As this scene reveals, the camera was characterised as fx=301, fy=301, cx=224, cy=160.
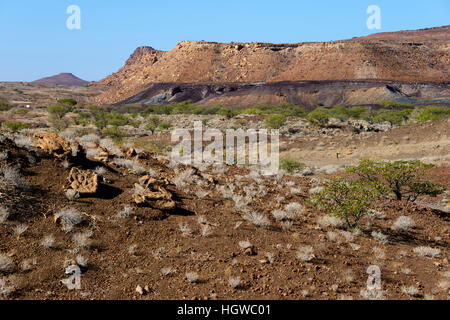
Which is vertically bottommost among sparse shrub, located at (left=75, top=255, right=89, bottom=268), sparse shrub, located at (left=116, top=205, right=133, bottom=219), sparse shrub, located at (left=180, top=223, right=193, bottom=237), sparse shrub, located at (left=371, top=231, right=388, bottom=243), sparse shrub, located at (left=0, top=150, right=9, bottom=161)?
sparse shrub, located at (left=371, top=231, right=388, bottom=243)

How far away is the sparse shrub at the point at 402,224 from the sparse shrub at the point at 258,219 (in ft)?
12.8

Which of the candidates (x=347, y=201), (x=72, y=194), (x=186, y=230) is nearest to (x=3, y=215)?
(x=72, y=194)

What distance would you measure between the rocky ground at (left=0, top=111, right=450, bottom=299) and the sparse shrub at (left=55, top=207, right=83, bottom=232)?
2cm

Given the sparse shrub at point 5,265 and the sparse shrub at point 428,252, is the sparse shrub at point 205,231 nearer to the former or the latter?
the sparse shrub at point 5,265

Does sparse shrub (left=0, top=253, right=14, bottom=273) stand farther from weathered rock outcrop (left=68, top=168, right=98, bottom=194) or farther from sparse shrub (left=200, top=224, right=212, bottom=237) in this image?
sparse shrub (left=200, top=224, right=212, bottom=237)

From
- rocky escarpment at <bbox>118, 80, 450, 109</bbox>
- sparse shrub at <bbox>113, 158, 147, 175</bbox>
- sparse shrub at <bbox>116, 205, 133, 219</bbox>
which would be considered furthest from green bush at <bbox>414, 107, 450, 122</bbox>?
sparse shrub at <bbox>116, 205, 133, 219</bbox>

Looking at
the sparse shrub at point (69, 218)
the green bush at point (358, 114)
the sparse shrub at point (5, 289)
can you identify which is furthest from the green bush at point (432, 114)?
the sparse shrub at point (5, 289)

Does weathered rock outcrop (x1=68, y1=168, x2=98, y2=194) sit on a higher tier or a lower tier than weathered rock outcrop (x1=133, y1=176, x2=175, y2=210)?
higher

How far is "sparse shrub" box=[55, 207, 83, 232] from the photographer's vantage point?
6238 mm

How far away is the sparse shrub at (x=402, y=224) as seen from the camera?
8719mm

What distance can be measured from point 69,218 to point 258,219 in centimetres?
445

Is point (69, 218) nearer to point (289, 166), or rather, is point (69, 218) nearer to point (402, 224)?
point (402, 224)
